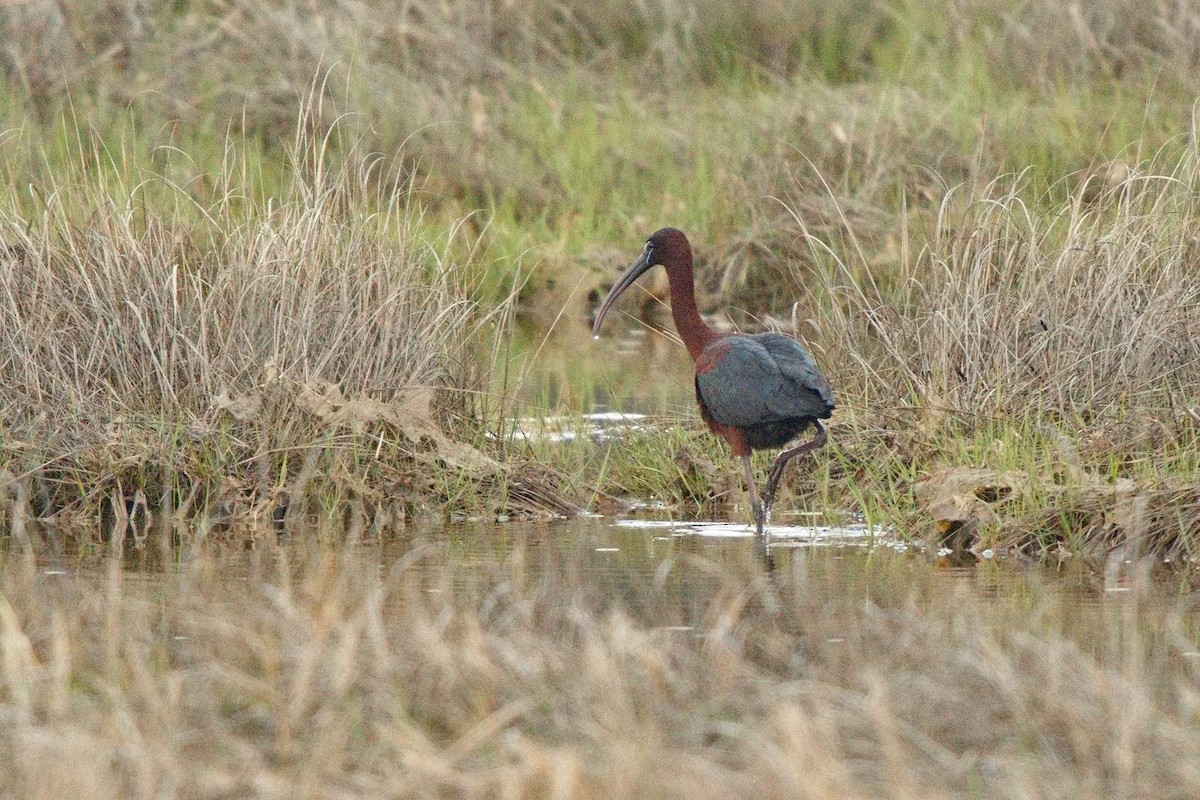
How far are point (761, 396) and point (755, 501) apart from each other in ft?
1.26

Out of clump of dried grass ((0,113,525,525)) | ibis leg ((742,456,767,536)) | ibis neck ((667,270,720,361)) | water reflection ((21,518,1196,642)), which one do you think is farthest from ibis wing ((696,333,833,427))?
clump of dried grass ((0,113,525,525))

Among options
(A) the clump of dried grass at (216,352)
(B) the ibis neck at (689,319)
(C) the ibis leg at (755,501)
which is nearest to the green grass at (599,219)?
(A) the clump of dried grass at (216,352)

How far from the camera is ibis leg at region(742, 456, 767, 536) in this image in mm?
7501

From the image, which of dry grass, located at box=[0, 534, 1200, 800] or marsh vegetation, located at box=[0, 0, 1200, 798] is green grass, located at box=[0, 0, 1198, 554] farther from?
dry grass, located at box=[0, 534, 1200, 800]

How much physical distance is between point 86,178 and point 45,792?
14.9 ft

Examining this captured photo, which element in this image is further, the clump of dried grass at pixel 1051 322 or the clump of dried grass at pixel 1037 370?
the clump of dried grass at pixel 1051 322

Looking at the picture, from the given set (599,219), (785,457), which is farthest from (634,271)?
(599,219)

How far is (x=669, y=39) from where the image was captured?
1778 cm

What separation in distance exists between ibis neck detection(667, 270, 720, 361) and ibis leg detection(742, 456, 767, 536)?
612 mm

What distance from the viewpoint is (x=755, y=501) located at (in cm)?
755

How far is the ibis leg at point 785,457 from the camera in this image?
765 cm

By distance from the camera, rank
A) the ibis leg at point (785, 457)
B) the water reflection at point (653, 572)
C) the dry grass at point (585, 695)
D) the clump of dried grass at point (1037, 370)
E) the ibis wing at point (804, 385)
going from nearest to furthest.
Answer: the dry grass at point (585, 695) → the water reflection at point (653, 572) → the clump of dried grass at point (1037, 370) → the ibis wing at point (804, 385) → the ibis leg at point (785, 457)

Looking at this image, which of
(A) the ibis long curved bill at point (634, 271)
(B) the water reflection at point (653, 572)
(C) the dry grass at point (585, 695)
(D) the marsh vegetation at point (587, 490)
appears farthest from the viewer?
(A) the ibis long curved bill at point (634, 271)

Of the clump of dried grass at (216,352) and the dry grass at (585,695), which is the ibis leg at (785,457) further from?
the dry grass at (585,695)
